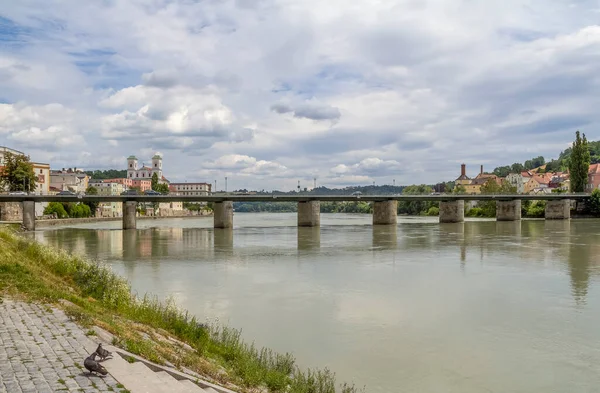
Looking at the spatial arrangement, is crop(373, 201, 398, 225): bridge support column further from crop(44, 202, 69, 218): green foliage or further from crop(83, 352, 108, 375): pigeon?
crop(83, 352, 108, 375): pigeon

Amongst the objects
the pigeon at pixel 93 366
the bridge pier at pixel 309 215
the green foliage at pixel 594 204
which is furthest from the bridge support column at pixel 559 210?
the pigeon at pixel 93 366

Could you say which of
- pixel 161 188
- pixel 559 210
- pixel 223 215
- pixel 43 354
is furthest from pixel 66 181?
pixel 43 354

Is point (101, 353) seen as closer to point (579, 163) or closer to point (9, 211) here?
point (9, 211)

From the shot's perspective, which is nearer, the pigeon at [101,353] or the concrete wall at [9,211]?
the pigeon at [101,353]

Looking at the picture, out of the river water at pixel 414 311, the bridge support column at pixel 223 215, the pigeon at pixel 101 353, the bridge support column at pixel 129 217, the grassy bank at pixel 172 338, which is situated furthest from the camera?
the bridge support column at pixel 223 215

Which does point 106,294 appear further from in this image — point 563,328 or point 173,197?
point 173,197

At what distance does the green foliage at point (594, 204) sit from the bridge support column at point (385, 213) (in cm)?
4024

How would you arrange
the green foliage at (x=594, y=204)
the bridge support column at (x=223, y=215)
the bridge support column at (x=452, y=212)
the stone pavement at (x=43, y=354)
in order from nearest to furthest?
the stone pavement at (x=43, y=354) → the bridge support column at (x=223, y=215) → the bridge support column at (x=452, y=212) → the green foliage at (x=594, y=204)

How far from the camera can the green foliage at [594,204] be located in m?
92.6

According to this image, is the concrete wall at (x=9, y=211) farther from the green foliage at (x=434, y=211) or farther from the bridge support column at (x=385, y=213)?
the green foliage at (x=434, y=211)

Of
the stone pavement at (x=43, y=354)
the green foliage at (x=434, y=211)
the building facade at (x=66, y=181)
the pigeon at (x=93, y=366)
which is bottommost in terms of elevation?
the green foliage at (x=434, y=211)

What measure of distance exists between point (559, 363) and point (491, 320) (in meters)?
4.17

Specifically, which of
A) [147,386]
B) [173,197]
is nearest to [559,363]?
[147,386]

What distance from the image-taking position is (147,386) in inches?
277
